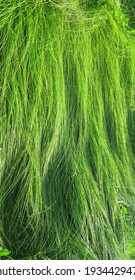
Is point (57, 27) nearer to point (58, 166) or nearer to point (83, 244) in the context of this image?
point (58, 166)

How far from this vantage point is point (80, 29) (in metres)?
1.91

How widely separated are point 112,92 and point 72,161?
14.7 inches

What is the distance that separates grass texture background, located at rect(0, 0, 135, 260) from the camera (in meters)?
1.62

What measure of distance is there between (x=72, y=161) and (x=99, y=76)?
40 centimetres

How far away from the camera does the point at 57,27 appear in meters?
1.84

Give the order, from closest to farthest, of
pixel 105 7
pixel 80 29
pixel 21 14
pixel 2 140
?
1. pixel 2 140
2. pixel 21 14
3. pixel 80 29
4. pixel 105 7

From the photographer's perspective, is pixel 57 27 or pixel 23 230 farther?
pixel 57 27

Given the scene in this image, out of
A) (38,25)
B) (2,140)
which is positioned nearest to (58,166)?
(2,140)

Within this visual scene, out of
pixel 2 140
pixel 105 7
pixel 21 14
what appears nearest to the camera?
pixel 2 140

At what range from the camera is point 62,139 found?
1744 mm

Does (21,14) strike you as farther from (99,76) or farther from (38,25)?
(99,76)

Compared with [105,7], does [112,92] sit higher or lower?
lower

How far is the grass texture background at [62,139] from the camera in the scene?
1.62m
